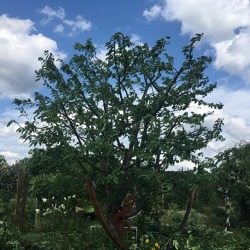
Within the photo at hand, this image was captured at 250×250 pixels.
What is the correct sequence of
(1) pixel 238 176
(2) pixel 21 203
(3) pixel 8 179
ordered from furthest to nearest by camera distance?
1. (3) pixel 8 179
2. (1) pixel 238 176
3. (2) pixel 21 203

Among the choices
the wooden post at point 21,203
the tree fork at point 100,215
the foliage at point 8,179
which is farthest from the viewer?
the foliage at point 8,179

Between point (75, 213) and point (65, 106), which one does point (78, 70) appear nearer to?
point (65, 106)

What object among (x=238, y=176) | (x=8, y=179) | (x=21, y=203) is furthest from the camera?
(x=8, y=179)

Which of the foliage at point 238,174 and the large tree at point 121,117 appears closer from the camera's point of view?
the large tree at point 121,117

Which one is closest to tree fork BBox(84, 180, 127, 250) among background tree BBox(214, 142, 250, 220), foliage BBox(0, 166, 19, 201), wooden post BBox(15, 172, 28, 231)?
wooden post BBox(15, 172, 28, 231)

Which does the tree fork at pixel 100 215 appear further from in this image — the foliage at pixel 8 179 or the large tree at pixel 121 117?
the foliage at pixel 8 179

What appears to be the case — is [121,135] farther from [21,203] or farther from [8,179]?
[8,179]

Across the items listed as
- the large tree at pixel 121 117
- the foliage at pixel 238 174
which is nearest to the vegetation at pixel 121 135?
the large tree at pixel 121 117

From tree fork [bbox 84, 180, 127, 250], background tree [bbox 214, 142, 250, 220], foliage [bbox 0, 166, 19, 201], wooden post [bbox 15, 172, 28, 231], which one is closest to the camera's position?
tree fork [bbox 84, 180, 127, 250]

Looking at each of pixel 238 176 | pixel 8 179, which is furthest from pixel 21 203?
pixel 8 179

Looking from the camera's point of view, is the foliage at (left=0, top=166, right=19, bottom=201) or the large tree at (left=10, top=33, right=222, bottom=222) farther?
the foliage at (left=0, top=166, right=19, bottom=201)

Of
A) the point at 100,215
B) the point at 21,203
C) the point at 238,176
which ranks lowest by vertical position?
the point at 100,215

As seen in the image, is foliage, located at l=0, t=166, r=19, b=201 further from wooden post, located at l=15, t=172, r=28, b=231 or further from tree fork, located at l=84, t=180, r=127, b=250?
tree fork, located at l=84, t=180, r=127, b=250

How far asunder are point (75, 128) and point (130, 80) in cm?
161
